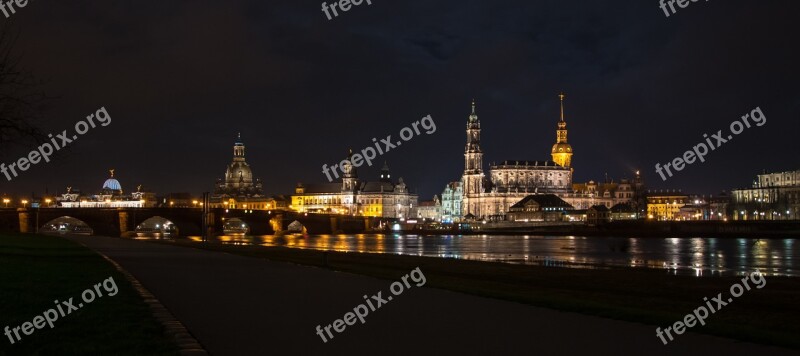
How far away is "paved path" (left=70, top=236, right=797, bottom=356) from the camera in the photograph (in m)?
11.9

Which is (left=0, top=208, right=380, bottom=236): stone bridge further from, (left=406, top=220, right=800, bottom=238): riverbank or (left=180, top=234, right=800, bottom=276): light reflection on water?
(left=406, top=220, right=800, bottom=238): riverbank

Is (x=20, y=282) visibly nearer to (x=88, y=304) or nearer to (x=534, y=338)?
(x=88, y=304)

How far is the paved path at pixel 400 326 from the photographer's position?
11.9 meters

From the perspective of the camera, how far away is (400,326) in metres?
14.3

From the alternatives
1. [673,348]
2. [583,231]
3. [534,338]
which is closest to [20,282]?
[534,338]

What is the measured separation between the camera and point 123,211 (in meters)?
119

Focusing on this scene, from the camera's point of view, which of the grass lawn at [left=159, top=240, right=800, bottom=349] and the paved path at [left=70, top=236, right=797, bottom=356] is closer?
the paved path at [left=70, top=236, right=797, bottom=356]

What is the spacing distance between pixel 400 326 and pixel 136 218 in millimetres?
117040

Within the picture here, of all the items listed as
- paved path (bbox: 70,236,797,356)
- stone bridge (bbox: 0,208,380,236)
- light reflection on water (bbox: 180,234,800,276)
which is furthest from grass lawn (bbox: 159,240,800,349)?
stone bridge (bbox: 0,208,380,236)

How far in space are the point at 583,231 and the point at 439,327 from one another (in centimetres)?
14494

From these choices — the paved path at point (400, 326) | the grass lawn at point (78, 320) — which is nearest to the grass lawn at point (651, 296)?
the paved path at point (400, 326)

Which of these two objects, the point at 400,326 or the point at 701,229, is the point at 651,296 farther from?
the point at 701,229

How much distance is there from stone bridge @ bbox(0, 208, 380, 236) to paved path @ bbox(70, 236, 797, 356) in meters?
97.2

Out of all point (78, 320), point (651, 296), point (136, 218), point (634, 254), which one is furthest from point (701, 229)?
point (78, 320)
